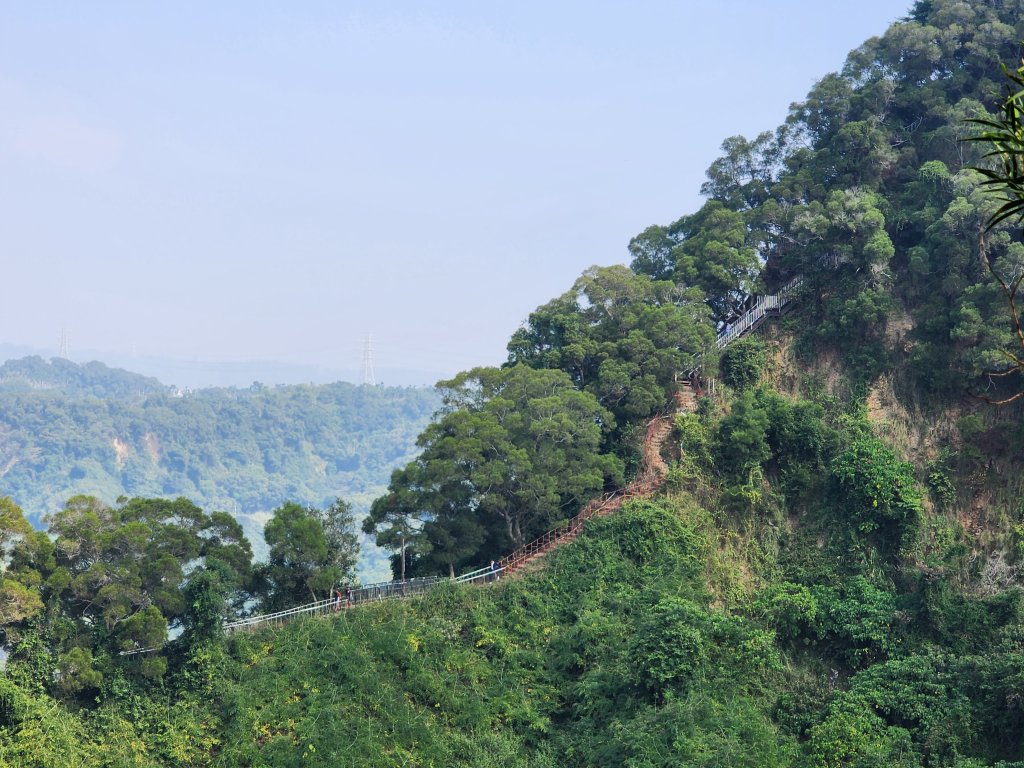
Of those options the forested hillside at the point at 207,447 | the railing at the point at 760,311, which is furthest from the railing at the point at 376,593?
the forested hillside at the point at 207,447

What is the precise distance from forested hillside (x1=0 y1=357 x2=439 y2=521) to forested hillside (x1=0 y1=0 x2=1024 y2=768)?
69.4m

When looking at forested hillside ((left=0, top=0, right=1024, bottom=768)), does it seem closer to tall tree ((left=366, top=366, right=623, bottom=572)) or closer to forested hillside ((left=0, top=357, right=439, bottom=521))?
tall tree ((left=366, top=366, right=623, bottom=572))

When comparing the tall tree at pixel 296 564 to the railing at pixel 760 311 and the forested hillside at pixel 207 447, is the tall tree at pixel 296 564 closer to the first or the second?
the railing at pixel 760 311

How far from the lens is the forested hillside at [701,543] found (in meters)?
22.9

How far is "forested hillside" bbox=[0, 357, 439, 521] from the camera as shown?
102 meters

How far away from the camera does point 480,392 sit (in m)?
30.6

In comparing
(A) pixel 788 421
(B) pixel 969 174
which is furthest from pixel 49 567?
(B) pixel 969 174

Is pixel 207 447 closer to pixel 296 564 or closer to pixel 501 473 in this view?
A: pixel 296 564

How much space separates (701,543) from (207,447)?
85.0 meters

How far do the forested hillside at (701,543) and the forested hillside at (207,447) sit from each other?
228 feet

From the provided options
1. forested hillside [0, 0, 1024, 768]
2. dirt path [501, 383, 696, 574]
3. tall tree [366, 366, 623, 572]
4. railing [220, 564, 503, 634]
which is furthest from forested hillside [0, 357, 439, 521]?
railing [220, 564, 503, 634]

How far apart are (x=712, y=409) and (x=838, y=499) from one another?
4.22m

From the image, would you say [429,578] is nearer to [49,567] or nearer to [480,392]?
[480,392]

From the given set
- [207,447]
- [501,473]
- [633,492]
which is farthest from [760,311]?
[207,447]
